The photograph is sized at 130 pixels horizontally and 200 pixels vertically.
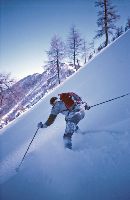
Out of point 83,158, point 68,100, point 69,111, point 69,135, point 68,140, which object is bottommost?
point 83,158

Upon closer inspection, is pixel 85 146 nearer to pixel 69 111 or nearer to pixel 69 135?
pixel 69 135

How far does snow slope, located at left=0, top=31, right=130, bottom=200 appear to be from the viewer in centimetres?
552

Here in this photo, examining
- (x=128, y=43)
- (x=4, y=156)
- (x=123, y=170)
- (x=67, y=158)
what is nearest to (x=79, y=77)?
(x=128, y=43)

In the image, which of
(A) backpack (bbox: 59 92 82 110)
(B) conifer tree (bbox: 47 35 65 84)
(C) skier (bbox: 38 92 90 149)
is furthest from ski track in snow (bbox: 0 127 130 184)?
(B) conifer tree (bbox: 47 35 65 84)

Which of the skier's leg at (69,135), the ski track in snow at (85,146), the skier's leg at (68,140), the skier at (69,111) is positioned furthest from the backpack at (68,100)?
the ski track in snow at (85,146)

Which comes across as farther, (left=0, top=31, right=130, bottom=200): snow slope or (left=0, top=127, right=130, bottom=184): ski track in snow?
(left=0, top=127, right=130, bottom=184): ski track in snow

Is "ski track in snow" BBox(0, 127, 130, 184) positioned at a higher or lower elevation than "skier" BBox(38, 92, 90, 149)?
lower

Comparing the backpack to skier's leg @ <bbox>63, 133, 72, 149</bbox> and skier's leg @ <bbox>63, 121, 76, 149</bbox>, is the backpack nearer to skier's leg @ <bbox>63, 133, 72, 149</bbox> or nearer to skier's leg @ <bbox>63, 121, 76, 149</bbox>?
skier's leg @ <bbox>63, 121, 76, 149</bbox>

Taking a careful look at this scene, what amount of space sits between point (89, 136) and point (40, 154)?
1954 millimetres

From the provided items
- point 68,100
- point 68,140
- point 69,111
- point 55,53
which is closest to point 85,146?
point 68,140

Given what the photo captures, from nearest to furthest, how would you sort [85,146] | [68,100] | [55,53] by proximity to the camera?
[85,146] → [68,100] → [55,53]

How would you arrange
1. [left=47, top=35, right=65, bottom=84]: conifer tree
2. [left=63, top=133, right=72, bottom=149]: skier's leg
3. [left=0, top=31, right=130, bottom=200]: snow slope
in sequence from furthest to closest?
[left=47, top=35, right=65, bottom=84]: conifer tree
[left=63, top=133, right=72, bottom=149]: skier's leg
[left=0, top=31, right=130, bottom=200]: snow slope

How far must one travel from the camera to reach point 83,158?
21.3 feet

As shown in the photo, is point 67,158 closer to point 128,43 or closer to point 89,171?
point 89,171
